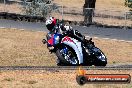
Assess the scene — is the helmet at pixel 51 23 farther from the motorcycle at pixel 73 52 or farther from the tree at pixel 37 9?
the tree at pixel 37 9

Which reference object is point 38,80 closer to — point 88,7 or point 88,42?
point 88,42

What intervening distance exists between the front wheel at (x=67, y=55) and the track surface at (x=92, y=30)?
11.8 metres

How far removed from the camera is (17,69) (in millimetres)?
12039

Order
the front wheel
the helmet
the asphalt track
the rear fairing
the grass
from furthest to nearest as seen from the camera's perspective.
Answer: the asphalt track < the grass < the helmet < the front wheel < the rear fairing

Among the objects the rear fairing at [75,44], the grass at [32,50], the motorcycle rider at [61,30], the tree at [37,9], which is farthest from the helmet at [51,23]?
the tree at [37,9]

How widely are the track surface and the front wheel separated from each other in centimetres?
1183

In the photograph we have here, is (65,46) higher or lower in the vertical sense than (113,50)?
higher

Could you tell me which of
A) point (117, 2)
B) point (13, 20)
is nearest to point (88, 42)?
point (13, 20)

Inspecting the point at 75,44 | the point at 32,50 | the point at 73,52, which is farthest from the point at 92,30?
the point at 75,44

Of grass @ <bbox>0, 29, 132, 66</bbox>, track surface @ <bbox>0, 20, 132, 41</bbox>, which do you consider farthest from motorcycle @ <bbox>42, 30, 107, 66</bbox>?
track surface @ <bbox>0, 20, 132, 41</bbox>

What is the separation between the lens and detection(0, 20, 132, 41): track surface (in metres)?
26.2

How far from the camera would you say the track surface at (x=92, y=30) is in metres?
26.2

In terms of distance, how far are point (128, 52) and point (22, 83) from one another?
11.3 m

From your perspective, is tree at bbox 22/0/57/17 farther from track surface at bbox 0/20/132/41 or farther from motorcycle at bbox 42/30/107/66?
motorcycle at bbox 42/30/107/66
